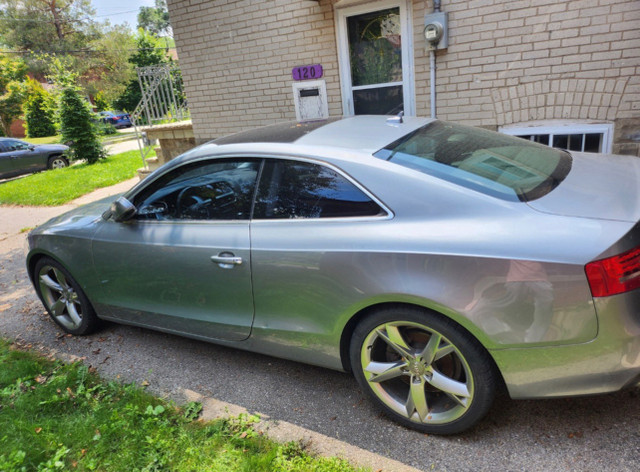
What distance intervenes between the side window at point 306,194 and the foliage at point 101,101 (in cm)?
3835

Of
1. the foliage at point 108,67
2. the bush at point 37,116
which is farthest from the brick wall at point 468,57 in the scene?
the foliage at point 108,67

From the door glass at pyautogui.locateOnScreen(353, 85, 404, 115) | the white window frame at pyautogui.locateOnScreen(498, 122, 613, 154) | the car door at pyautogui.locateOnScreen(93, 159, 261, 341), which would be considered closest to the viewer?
the car door at pyautogui.locateOnScreen(93, 159, 261, 341)

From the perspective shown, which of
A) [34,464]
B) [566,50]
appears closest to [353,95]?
[566,50]

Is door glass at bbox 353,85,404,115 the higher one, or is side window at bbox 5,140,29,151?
door glass at bbox 353,85,404,115

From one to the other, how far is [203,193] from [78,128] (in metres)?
13.8

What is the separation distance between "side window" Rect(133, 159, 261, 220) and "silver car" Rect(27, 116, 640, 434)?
0.01 meters

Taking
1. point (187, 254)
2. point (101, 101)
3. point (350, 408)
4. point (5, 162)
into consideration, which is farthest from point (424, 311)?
point (101, 101)

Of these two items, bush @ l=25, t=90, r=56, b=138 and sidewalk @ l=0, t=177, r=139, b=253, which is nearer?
sidewalk @ l=0, t=177, r=139, b=253

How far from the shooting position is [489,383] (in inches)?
84.4

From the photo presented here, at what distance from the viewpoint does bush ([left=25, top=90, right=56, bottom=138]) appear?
30125mm

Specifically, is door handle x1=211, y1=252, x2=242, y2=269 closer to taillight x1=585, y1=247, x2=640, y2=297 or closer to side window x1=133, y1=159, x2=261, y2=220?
side window x1=133, y1=159, x2=261, y2=220

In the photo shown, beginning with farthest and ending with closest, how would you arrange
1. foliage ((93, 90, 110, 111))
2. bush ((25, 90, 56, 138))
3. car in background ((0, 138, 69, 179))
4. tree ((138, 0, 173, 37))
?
tree ((138, 0, 173, 37)) → foliage ((93, 90, 110, 111)) → bush ((25, 90, 56, 138)) → car in background ((0, 138, 69, 179))

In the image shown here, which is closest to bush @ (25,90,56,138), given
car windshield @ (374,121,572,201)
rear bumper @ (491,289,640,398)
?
car windshield @ (374,121,572,201)

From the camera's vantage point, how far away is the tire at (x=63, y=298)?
3756mm
